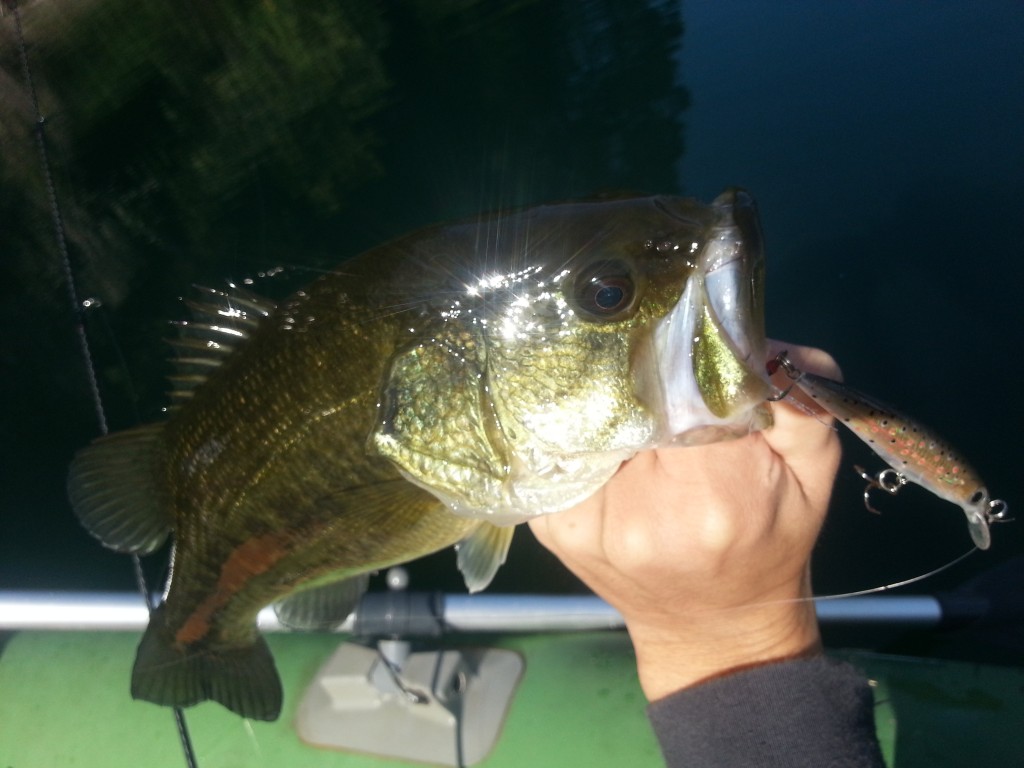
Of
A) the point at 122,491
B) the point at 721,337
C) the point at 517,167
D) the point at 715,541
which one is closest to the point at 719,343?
the point at 721,337

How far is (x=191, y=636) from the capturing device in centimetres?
162

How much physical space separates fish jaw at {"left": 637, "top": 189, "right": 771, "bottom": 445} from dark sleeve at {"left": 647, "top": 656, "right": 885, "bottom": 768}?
484 mm

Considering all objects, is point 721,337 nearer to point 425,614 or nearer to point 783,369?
point 783,369

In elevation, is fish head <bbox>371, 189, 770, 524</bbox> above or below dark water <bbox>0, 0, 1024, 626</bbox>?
above

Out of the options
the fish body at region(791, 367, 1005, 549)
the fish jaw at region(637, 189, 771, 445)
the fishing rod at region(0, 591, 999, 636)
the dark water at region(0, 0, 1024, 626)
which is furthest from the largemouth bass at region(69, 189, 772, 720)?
the dark water at region(0, 0, 1024, 626)

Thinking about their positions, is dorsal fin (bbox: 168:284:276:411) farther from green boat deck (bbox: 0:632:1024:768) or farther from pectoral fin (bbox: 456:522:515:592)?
green boat deck (bbox: 0:632:1024:768)

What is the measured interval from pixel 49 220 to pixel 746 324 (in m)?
8.21

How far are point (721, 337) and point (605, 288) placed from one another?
208 mm

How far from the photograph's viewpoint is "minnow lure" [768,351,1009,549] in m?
1.14

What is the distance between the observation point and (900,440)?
121 cm

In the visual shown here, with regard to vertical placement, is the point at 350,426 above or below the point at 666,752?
above

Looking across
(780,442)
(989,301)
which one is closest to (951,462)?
(780,442)

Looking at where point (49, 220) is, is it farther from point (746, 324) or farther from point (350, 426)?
point (746, 324)

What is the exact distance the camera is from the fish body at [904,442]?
114 cm
